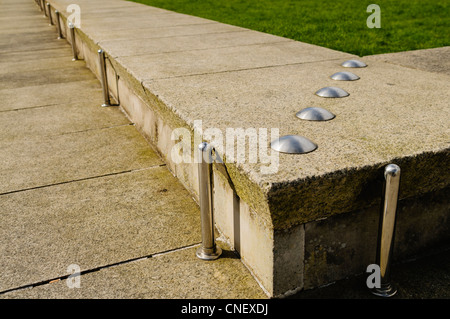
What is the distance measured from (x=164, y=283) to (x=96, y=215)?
1.00 metres

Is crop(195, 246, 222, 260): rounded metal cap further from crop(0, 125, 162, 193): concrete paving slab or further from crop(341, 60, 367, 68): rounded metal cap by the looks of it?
crop(341, 60, 367, 68): rounded metal cap

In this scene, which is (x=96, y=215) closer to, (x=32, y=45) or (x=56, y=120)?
(x=56, y=120)

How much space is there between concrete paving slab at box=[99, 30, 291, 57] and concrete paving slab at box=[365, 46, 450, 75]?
178 cm

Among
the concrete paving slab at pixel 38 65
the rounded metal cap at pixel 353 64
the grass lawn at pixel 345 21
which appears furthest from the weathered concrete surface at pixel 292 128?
the concrete paving slab at pixel 38 65

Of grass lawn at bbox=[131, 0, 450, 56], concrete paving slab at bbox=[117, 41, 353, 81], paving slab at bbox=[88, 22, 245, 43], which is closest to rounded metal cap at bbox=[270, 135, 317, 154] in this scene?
concrete paving slab at bbox=[117, 41, 353, 81]

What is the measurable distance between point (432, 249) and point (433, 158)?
683mm

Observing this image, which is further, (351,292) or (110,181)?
(110,181)

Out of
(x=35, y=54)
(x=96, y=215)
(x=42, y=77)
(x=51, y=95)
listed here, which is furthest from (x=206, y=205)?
(x=35, y=54)

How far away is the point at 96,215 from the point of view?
3.40 metres

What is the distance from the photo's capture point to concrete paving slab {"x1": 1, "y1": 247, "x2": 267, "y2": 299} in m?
2.55

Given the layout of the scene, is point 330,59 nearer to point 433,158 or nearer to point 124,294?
point 433,158
